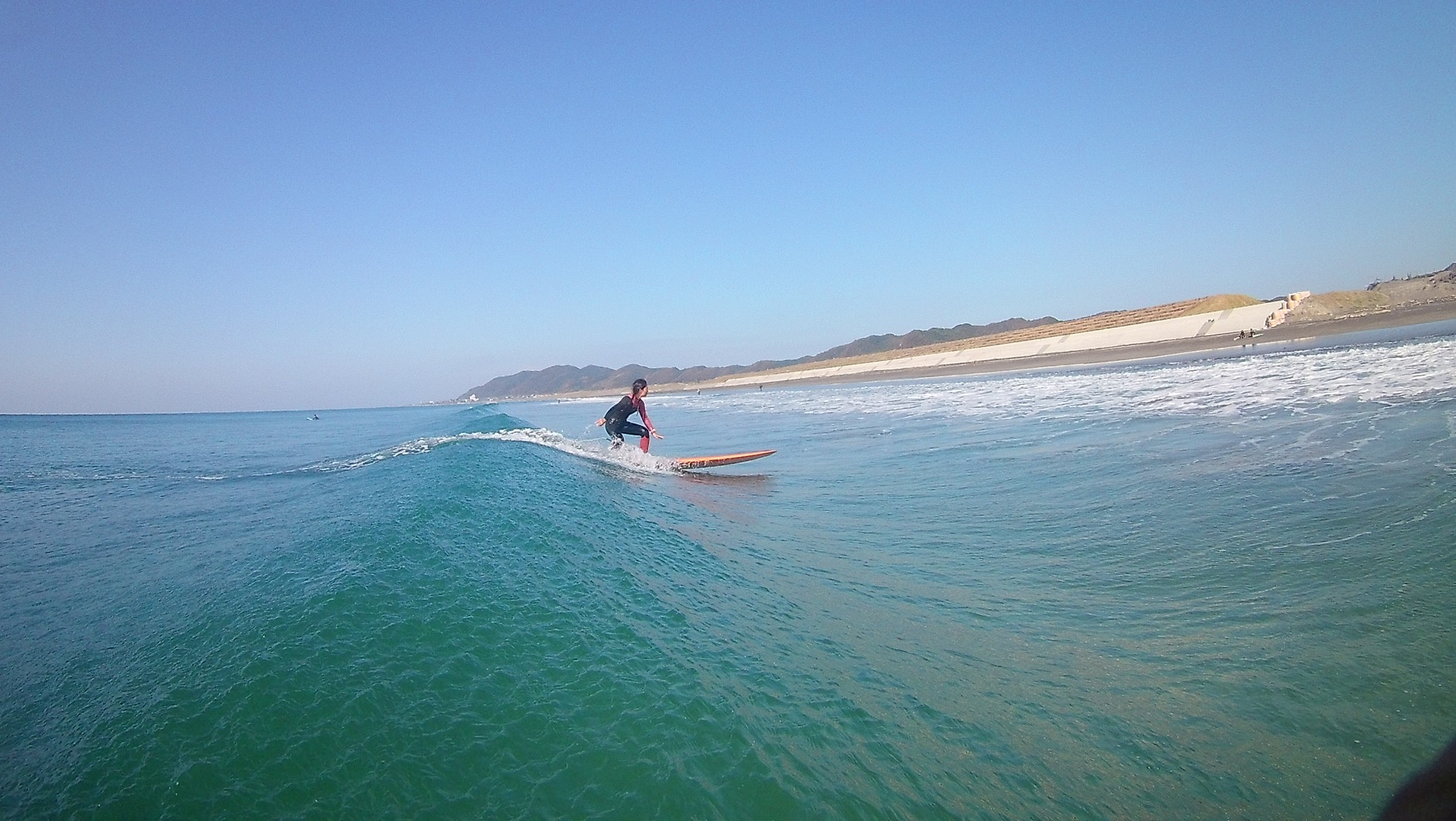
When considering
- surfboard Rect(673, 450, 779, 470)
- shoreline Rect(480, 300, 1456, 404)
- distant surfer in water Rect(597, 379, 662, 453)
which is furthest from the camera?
shoreline Rect(480, 300, 1456, 404)

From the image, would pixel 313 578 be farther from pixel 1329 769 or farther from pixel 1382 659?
pixel 1382 659

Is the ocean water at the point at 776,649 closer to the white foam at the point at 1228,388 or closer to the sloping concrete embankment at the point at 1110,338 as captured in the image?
the white foam at the point at 1228,388

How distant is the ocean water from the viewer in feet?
10.9

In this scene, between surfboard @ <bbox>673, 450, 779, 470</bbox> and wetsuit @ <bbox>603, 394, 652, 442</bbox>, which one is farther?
wetsuit @ <bbox>603, 394, 652, 442</bbox>

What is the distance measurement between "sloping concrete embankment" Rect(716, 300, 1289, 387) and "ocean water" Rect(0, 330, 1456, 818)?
185 ft

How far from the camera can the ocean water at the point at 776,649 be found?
3309 mm

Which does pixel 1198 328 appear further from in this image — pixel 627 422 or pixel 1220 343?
pixel 627 422

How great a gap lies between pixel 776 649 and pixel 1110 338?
72180 mm

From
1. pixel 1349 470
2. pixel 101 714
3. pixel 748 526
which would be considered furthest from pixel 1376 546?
pixel 101 714

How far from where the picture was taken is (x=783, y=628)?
5.32 metres

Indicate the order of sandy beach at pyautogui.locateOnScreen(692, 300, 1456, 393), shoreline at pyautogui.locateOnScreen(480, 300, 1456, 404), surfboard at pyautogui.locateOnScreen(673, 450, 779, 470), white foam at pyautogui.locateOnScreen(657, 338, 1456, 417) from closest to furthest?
white foam at pyautogui.locateOnScreen(657, 338, 1456, 417)
surfboard at pyautogui.locateOnScreen(673, 450, 779, 470)
shoreline at pyautogui.locateOnScreen(480, 300, 1456, 404)
sandy beach at pyautogui.locateOnScreen(692, 300, 1456, 393)

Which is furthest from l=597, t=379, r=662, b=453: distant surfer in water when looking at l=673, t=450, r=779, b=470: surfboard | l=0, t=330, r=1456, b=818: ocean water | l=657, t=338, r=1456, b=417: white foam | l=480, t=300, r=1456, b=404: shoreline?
l=480, t=300, r=1456, b=404: shoreline

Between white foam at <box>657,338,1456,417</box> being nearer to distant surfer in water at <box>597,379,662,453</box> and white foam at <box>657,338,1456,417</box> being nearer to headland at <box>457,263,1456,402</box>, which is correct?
distant surfer in water at <box>597,379,662,453</box>

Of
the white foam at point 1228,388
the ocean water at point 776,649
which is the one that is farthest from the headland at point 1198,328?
the ocean water at point 776,649
